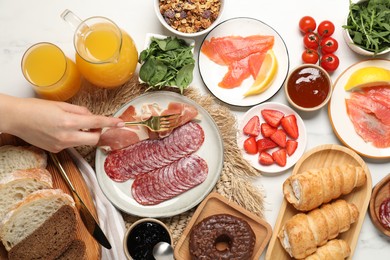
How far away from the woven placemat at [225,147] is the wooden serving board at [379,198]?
1.68 feet

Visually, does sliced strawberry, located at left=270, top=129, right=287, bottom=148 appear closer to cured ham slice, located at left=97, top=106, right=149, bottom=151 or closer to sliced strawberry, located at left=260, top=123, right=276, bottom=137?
sliced strawberry, located at left=260, top=123, right=276, bottom=137

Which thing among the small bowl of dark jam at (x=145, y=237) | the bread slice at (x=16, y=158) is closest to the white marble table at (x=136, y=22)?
the bread slice at (x=16, y=158)

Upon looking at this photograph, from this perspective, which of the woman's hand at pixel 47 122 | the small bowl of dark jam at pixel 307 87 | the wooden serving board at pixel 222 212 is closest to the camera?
the woman's hand at pixel 47 122

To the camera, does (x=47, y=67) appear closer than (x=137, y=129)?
Yes

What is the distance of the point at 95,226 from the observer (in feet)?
7.88

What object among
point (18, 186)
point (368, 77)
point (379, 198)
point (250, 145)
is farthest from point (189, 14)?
point (379, 198)

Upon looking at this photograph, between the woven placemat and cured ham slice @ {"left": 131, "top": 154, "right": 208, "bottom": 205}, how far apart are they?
0.33 feet

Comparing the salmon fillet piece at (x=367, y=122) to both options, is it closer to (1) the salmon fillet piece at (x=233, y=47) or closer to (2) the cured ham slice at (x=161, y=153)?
(1) the salmon fillet piece at (x=233, y=47)

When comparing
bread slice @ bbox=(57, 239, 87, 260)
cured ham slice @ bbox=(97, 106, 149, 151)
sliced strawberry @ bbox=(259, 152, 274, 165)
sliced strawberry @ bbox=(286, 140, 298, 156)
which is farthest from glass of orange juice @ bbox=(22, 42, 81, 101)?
sliced strawberry @ bbox=(286, 140, 298, 156)

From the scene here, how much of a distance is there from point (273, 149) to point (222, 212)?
0.40m

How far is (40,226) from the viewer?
2.43 meters

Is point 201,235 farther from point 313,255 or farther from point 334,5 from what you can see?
point 334,5

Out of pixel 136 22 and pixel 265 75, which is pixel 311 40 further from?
pixel 136 22

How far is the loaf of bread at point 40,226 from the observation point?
2.37m
